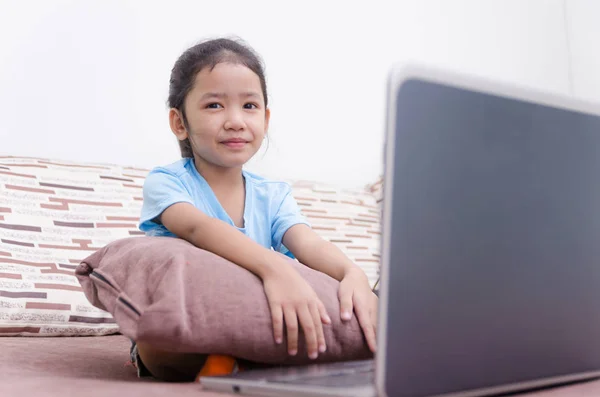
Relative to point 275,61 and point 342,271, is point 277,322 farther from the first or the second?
point 275,61

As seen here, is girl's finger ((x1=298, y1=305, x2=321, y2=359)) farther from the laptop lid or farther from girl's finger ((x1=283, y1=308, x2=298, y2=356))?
the laptop lid

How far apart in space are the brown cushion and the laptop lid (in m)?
0.29

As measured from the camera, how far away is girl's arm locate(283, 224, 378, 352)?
819mm

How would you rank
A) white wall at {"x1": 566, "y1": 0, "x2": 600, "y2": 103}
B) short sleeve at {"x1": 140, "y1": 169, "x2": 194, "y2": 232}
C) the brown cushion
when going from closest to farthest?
the brown cushion < short sleeve at {"x1": 140, "y1": 169, "x2": 194, "y2": 232} < white wall at {"x1": 566, "y1": 0, "x2": 600, "y2": 103}

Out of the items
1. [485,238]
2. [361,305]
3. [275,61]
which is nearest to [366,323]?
[361,305]

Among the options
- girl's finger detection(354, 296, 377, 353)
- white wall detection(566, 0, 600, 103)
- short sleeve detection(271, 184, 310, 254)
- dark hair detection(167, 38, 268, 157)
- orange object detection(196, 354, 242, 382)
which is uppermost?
white wall detection(566, 0, 600, 103)

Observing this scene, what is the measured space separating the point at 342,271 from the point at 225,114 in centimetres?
31

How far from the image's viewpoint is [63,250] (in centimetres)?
143

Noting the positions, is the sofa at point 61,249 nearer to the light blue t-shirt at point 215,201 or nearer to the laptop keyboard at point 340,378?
the light blue t-shirt at point 215,201

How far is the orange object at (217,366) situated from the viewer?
0.75 meters

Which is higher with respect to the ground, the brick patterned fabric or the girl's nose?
the girl's nose

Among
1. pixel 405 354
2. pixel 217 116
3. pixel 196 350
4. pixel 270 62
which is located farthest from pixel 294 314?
pixel 270 62

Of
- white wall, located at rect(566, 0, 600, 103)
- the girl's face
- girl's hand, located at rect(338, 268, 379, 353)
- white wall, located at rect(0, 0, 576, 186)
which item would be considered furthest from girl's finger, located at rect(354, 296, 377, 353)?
white wall, located at rect(566, 0, 600, 103)

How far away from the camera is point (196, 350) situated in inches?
28.2
